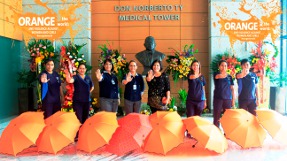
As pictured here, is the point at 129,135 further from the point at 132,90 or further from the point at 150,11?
the point at 150,11

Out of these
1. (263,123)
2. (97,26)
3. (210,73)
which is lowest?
(263,123)

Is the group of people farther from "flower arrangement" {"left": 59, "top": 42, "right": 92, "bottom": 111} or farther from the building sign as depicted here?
the building sign

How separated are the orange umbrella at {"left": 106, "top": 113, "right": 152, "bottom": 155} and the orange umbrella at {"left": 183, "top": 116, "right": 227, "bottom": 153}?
0.54 meters

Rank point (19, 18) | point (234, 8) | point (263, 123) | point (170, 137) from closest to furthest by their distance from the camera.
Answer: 1. point (170, 137)
2. point (263, 123)
3. point (19, 18)
4. point (234, 8)

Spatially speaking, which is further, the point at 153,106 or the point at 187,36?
the point at 187,36

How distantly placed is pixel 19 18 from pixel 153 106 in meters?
4.43

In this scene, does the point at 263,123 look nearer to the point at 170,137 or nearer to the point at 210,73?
the point at 170,137

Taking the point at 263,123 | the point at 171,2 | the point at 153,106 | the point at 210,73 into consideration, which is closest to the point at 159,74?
A: the point at 153,106

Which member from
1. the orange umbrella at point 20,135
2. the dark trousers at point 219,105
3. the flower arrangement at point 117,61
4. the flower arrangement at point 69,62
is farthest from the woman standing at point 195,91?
the flower arrangement at point 69,62

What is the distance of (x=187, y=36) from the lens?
7.98 metres

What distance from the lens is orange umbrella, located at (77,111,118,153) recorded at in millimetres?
3477

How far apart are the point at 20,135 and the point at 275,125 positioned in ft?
10.6

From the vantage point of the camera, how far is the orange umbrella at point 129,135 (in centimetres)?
350

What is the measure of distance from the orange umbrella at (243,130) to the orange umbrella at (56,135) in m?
2.01
